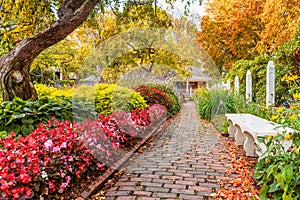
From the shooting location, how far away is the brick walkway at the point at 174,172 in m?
3.04

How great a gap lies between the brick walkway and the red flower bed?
458 millimetres

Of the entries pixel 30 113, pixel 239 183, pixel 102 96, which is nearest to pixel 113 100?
pixel 102 96

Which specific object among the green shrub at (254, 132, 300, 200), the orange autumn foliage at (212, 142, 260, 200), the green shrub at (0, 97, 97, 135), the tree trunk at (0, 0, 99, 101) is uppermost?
the tree trunk at (0, 0, 99, 101)

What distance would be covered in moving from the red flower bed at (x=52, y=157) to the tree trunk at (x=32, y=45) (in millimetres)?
1421

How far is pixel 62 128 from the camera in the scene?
3.57m

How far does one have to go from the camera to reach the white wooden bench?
3393mm

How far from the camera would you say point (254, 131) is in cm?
345

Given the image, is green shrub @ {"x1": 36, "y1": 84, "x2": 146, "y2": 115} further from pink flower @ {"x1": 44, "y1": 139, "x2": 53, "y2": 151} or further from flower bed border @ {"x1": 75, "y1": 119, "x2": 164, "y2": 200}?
pink flower @ {"x1": 44, "y1": 139, "x2": 53, "y2": 151}

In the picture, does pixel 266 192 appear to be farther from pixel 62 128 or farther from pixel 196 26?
pixel 196 26

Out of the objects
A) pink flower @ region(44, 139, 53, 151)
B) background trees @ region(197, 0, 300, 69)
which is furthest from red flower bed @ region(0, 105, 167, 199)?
background trees @ region(197, 0, 300, 69)

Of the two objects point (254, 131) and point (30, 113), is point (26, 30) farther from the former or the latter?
point (254, 131)

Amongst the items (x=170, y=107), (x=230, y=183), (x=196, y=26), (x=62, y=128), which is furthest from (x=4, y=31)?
→ (x=196, y=26)

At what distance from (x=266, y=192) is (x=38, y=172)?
2.31m

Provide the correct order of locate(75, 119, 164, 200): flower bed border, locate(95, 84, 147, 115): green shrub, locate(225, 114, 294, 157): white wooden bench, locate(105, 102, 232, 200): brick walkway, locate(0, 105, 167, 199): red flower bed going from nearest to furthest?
locate(0, 105, 167, 199): red flower bed
locate(75, 119, 164, 200): flower bed border
locate(105, 102, 232, 200): brick walkway
locate(225, 114, 294, 157): white wooden bench
locate(95, 84, 147, 115): green shrub
